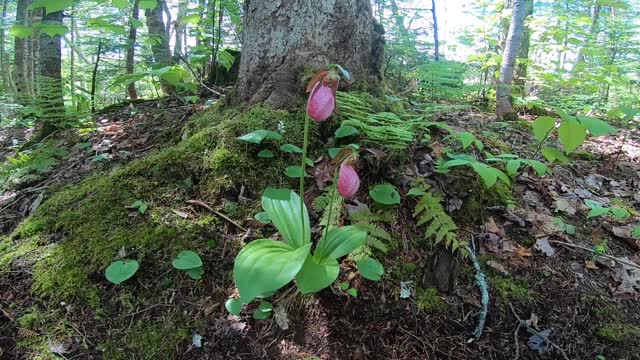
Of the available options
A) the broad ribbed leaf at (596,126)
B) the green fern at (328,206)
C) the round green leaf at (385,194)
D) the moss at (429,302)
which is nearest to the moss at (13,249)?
the green fern at (328,206)

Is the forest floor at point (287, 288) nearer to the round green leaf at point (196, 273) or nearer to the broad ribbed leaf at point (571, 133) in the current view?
the round green leaf at point (196, 273)

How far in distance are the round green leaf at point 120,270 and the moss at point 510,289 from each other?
201 cm

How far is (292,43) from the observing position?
300 centimetres

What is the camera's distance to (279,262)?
1.43 m

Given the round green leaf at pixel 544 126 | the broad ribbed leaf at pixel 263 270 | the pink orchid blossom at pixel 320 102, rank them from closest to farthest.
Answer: the broad ribbed leaf at pixel 263 270 < the pink orchid blossom at pixel 320 102 < the round green leaf at pixel 544 126

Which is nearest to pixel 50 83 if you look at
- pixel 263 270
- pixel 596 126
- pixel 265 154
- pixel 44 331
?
pixel 265 154

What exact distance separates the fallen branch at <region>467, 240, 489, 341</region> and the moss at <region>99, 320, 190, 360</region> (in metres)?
1.50

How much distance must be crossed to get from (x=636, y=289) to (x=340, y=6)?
2.87 meters

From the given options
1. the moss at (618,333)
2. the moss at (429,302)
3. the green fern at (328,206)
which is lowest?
the moss at (618,333)

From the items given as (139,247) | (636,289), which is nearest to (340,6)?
(139,247)

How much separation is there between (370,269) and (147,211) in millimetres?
1433

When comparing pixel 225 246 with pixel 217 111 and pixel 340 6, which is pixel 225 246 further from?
pixel 340 6

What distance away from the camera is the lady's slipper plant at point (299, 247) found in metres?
1.36

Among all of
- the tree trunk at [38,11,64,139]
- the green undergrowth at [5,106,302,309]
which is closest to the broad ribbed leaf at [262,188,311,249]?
the green undergrowth at [5,106,302,309]
